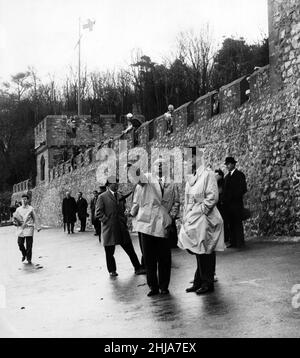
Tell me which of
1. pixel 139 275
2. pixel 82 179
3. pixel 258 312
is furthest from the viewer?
pixel 82 179

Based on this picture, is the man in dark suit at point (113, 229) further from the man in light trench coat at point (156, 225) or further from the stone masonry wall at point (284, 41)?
the stone masonry wall at point (284, 41)

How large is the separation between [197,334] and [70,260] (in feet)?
25.4

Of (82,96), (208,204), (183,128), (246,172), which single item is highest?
(82,96)

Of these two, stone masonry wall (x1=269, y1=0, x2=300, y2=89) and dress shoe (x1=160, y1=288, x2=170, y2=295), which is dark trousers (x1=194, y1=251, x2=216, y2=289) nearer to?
dress shoe (x1=160, y1=288, x2=170, y2=295)

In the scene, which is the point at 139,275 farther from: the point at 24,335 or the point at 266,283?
the point at 24,335

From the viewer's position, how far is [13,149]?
61438mm

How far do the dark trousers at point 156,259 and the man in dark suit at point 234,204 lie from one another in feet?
13.0

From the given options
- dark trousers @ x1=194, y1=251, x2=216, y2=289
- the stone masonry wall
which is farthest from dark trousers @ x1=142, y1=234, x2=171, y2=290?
the stone masonry wall

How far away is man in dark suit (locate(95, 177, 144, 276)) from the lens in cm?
986

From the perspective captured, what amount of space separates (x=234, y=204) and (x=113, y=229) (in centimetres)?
260

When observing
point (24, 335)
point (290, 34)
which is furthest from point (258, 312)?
point (290, 34)

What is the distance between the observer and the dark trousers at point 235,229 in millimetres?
11273

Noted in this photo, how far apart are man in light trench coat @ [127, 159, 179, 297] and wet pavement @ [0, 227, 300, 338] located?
0.27m

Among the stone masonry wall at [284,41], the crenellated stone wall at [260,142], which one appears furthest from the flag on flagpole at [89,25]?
the stone masonry wall at [284,41]
